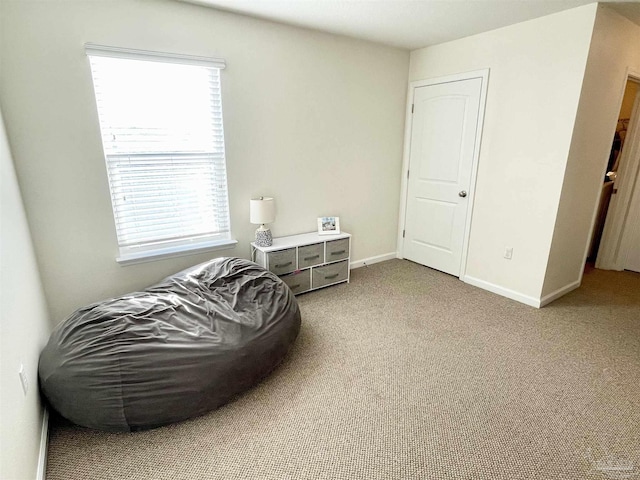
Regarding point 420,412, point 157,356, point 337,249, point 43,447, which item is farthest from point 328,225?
point 43,447

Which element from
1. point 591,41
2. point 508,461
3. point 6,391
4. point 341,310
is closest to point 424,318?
point 341,310

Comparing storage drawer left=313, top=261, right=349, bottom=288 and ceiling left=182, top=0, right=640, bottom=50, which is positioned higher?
ceiling left=182, top=0, right=640, bottom=50

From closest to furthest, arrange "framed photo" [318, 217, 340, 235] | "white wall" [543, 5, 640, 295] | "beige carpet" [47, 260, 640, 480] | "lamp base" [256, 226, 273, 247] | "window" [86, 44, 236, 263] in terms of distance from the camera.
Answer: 1. "beige carpet" [47, 260, 640, 480]
2. "window" [86, 44, 236, 263]
3. "white wall" [543, 5, 640, 295]
4. "lamp base" [256, 226, 273, 247]
5. "framed photo" [318, 217, 340, 235]

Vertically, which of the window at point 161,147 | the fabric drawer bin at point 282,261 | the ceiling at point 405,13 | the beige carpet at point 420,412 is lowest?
the beige carpet at point 420,412

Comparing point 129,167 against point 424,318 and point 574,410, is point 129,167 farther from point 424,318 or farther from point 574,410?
point 574,410

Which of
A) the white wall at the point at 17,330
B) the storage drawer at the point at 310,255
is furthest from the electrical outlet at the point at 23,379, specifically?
the storage drawer at the point at 310,255

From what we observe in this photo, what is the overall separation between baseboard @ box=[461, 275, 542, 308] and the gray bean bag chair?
2224 millimetres

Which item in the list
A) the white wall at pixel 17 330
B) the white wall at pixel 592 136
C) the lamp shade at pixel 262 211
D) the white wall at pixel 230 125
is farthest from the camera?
the lamp shade at pixel 262 211

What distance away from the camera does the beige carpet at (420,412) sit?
1.56m

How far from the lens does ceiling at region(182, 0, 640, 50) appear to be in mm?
2510

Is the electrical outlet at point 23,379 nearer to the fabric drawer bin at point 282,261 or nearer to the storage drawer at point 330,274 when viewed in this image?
the fabric drawer bin at point 282,261

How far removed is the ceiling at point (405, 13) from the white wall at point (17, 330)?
191 cm

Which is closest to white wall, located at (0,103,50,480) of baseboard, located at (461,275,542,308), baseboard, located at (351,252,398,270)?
baseboard, located at (351,252,398,270)

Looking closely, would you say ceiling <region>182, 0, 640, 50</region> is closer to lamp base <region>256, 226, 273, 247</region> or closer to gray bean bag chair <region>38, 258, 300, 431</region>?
lamp base <region>256, 226, 273, 247</region>
